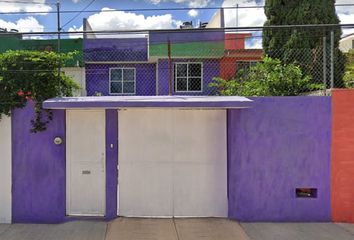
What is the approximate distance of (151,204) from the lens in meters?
8.09

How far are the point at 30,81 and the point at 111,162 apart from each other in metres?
2.14

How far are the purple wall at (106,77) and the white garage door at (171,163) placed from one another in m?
11.0

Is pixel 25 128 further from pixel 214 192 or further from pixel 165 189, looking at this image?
pixel 214 192

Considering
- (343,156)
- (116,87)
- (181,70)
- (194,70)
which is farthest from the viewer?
(116,87)

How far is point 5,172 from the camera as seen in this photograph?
8070mm

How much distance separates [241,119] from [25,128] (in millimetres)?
3986

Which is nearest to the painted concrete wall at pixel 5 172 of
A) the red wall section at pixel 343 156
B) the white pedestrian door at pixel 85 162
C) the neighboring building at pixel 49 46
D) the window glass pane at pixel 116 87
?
the white pedestrian door at pixel 85 162

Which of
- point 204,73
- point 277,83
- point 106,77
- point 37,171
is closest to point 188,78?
point 204,73

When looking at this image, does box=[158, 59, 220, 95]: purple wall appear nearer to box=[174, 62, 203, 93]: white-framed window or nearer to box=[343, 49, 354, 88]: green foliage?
box=[174, 62, 203, 93]: white-framed window

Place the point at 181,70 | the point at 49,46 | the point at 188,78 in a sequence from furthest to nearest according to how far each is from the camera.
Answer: the point at 181,70 < the point at 188,78 < the point at 49,46

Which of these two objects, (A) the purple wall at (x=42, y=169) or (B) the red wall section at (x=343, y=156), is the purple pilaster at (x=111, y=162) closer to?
(A) the purple wall at (x=42, y=169)

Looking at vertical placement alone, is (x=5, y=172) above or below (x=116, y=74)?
below

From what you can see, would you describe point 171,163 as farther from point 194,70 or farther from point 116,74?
point 116,74

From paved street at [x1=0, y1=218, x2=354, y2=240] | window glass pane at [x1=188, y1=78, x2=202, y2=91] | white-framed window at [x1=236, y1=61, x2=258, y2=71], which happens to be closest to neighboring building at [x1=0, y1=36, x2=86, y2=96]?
window glass pane at [x1=188, y1=78, x2=202, y2=91]
